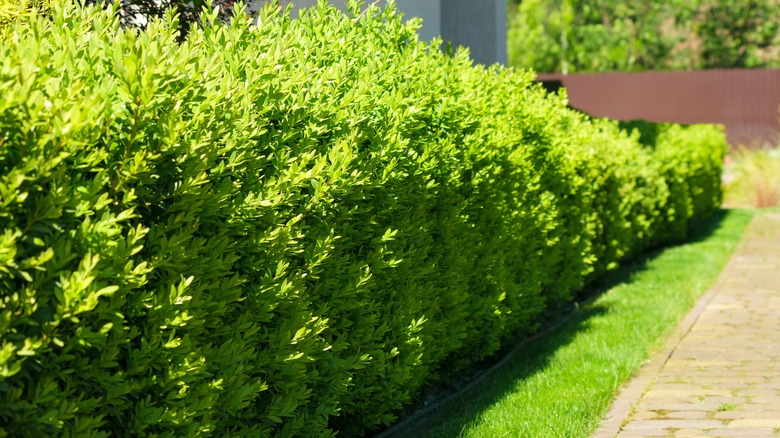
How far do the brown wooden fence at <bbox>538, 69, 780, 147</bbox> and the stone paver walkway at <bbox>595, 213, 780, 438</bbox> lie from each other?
23791mm

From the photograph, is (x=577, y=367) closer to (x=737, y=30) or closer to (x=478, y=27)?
(x=478, y=27)

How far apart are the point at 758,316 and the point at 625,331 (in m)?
1.73

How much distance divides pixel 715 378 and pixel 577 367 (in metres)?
0.95

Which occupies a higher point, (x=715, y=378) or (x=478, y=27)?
(x=478, y=27)

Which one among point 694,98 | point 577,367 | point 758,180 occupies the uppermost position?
point 694,98

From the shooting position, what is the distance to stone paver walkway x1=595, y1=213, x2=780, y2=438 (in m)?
6.18

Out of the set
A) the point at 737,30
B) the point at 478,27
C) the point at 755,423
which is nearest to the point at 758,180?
the point at 478,27

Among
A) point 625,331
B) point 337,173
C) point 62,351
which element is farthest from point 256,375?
point 625,331

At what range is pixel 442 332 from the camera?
21.1 ft

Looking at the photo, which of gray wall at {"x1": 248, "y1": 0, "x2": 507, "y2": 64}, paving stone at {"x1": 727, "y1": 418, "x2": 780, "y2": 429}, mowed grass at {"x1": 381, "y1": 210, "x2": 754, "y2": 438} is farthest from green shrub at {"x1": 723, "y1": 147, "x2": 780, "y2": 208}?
paving stone at {"x1": 727, "y1": 418, "x2": 780, "y2": 429}

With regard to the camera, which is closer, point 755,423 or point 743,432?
point 743,432

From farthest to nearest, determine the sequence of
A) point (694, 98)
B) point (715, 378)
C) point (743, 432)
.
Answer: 1. point (694, 98)
2. point (715, 378)
3. point (743, 432)

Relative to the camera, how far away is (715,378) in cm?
738

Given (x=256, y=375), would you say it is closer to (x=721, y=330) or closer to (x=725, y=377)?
(x=725, y=377)
